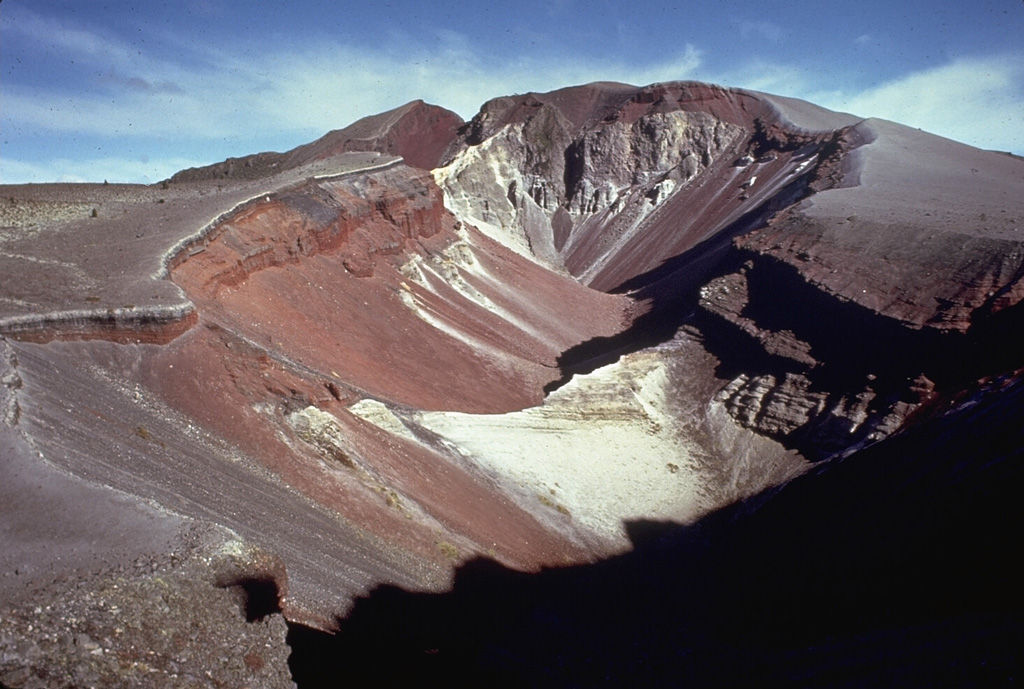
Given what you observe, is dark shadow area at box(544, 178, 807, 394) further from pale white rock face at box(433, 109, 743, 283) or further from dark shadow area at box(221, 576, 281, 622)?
dark shadow area at box(221, 576, 281, 622)

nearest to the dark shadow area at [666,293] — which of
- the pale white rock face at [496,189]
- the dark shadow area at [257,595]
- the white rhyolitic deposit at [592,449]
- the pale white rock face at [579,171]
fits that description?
the white rhyolitic deposit at [592,449]

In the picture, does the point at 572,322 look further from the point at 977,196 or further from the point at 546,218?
the point at 546,218

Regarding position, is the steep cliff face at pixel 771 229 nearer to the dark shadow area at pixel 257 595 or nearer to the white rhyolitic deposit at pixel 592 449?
the white rhyolitic deposit at pixel 592 449

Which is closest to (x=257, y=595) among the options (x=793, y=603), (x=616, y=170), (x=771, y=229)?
(x=793, y=603)

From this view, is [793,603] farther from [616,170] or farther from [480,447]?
[616,170]

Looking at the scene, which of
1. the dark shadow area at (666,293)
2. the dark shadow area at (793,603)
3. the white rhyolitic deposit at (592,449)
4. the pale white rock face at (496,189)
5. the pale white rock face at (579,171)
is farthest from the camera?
the pale white rock face at (579,171)

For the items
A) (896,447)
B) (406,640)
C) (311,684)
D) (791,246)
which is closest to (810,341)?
(791,246)
